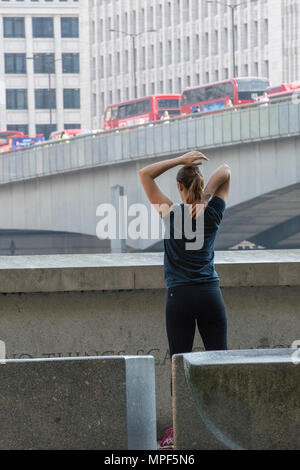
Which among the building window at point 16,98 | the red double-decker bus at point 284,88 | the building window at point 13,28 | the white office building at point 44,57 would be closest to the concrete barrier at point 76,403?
the red double-decker bus at point 284,88

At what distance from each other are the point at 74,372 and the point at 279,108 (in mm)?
28743

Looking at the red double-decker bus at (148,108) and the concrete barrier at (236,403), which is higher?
the red double-decker bus at (148,108)

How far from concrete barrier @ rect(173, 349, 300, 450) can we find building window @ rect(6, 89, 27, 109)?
108m

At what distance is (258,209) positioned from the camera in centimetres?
4284

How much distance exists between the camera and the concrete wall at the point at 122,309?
6496mm

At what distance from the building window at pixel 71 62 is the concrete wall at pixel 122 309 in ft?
351

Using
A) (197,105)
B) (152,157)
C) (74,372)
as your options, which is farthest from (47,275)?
(197,105)

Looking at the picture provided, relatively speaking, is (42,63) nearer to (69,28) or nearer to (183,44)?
(69,28)

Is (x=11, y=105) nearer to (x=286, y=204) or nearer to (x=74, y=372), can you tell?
(x=286, y=204)

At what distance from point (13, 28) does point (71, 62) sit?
6839 mm

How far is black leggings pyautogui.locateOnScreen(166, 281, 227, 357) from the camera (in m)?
5.19

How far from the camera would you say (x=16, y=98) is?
11200cm

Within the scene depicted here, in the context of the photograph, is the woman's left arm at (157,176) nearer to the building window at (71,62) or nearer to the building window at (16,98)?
the building window at (16,98)

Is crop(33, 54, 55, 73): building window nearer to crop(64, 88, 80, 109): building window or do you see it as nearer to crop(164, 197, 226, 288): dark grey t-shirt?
crop(64, 88, 80, 109): building window
